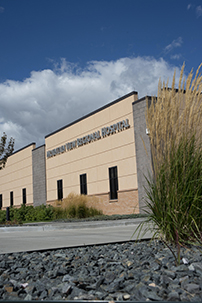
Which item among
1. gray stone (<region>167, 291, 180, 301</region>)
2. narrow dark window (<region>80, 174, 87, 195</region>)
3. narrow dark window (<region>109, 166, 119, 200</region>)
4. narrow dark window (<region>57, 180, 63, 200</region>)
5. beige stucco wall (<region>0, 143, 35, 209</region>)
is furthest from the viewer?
beige stucco wall (<region>0, 143, 35, 209</region>)

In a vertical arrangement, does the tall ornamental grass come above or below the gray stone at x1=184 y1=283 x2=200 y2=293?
above

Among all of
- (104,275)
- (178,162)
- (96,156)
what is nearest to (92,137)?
(96,156)

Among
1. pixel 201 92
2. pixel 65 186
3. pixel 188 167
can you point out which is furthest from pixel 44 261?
pixel 65 186

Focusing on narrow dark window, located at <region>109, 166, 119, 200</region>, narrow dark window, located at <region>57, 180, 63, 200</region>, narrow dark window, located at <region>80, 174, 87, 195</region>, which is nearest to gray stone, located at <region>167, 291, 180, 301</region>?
narrow dark window, located at <region>109, 166, 119, 200</region>

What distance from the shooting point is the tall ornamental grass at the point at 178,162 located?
12.6 feet

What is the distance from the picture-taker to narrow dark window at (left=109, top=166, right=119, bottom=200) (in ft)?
69.3

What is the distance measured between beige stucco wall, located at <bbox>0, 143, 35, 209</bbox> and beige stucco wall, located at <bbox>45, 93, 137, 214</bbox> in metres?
4.54

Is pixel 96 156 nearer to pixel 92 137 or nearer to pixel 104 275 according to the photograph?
pixel 92 137

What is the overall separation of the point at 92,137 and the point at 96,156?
143 centimetres

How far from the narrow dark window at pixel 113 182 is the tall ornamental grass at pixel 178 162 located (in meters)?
17.0

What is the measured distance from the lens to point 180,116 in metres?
4.01

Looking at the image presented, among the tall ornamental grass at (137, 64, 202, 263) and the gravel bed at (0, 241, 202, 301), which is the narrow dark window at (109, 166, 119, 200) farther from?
the tall ornamental grass at (137, 64, 202, 263)

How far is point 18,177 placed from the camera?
35.5 meters

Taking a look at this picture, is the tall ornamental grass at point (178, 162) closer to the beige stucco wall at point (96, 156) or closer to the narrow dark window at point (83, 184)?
the beige stucco wall at point (96, 156)
